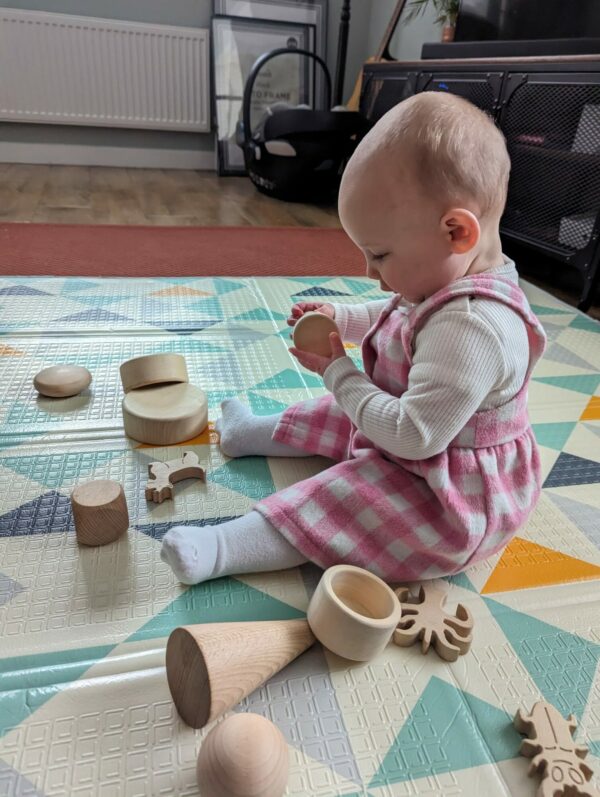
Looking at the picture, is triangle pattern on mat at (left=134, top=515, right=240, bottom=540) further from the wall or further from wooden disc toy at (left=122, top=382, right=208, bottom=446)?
Answer: the wall

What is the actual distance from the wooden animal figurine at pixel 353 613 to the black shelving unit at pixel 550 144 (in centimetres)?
133

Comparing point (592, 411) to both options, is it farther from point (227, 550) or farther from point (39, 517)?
point (39, 517)

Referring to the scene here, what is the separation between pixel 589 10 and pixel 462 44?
43cm

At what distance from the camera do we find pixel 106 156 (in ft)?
10.7

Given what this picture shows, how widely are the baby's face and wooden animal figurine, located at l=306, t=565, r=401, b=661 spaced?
29 cm

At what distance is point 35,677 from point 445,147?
1.93ft

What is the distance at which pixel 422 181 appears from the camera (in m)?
0.53

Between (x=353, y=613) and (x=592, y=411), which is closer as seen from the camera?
(x=353, y=613)

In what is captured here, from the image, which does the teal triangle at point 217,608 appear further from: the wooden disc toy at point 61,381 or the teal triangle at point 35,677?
the wooden disc toy at point 61,381

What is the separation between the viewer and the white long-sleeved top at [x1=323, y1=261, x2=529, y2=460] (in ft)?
1.81

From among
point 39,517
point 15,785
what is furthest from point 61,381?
point 15,785

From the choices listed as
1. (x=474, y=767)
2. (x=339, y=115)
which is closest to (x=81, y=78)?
(x=339, y=115)

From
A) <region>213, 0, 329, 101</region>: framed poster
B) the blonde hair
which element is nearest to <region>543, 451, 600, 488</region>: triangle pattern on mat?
the blonde hair

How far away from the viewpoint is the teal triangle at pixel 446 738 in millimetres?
481
